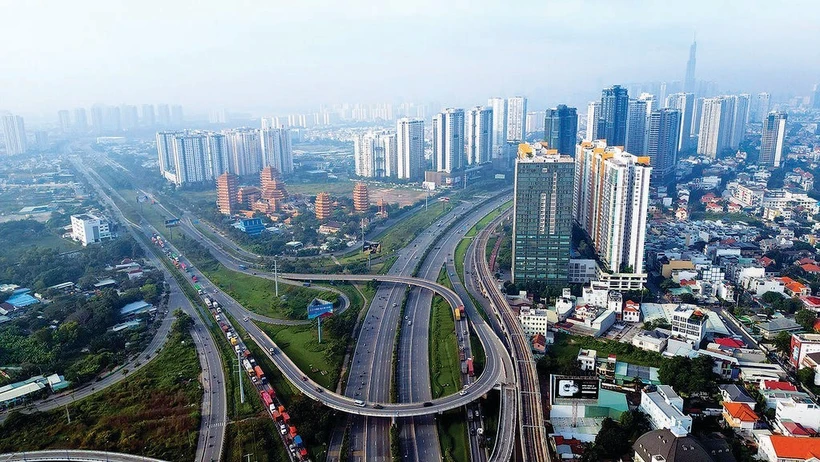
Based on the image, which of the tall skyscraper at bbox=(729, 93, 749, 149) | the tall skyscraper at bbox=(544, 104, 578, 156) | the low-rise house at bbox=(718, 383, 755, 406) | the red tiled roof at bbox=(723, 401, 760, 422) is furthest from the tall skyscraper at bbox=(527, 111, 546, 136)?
the red tiled roof at bbox=(723, 401, 760, 422)

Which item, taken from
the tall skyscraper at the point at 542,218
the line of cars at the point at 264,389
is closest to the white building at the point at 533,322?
the tall skyscraper at the point at 542,218

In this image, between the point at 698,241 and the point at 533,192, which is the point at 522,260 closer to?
the point at 533,192

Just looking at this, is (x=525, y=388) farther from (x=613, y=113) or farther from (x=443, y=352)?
(x=613, y=113)

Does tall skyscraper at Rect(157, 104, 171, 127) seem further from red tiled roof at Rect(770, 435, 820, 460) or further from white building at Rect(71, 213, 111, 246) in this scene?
red tiled roof at Rect(770, 435, 820, 460)

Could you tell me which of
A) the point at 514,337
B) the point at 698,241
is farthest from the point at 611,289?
the point at 698,241

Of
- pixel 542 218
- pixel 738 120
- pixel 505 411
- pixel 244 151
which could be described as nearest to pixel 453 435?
pixel 505 411

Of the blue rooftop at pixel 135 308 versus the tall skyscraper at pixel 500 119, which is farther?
the tall skyscraper at pixel 500 119

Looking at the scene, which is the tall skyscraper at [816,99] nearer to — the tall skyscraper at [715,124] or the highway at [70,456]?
the tall skyscraper at [715,124]
